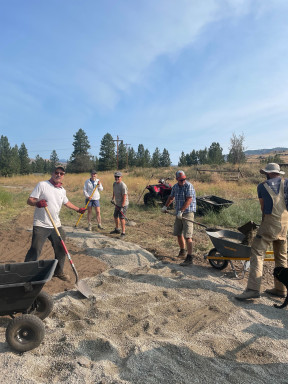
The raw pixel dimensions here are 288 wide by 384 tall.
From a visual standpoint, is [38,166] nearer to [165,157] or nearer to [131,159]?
[131,159]

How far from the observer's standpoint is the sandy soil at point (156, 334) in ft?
7.52

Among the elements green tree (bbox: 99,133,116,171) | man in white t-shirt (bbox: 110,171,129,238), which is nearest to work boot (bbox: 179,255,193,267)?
man in white t-shirt (bbox: 110,171,129,238)

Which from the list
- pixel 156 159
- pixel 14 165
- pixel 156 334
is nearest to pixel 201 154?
pixel 156 159

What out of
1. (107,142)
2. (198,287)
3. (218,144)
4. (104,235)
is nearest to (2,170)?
(107,142)

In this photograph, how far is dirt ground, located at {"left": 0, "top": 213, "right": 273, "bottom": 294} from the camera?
178 inches

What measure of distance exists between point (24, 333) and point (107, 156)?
56.1 m

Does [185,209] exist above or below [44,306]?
above

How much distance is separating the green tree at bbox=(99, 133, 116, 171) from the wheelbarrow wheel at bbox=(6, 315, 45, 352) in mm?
54662

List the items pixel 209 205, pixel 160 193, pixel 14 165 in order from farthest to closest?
pixel 14 165 → pixel 160 193 → pixel 209 205

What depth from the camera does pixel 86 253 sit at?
5629 millimetres

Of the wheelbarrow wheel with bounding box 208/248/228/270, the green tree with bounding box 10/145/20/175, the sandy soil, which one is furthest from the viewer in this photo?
the green tree with bounding box 10/145/20/175

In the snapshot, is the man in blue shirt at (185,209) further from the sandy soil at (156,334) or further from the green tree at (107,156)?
the green tree at (107,156)

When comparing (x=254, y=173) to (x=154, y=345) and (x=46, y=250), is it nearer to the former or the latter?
(x=46, y=250)

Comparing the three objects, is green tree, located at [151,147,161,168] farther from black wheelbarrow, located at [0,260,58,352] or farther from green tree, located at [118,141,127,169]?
black wheelbarrow, located at [0,260,58,352]
